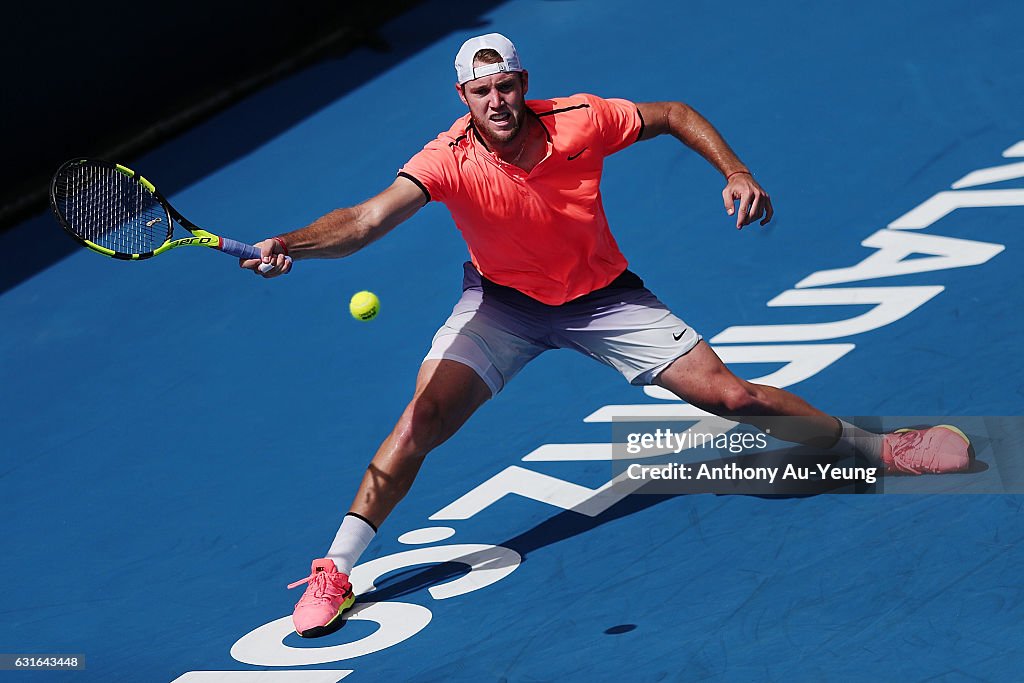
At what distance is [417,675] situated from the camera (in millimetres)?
5129

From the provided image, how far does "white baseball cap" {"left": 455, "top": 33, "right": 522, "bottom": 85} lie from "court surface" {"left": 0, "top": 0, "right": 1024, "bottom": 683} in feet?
6.31

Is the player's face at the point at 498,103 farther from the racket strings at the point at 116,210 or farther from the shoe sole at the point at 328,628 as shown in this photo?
the shoe sole at the point at 328,628

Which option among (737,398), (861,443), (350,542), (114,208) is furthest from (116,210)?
(861,443)

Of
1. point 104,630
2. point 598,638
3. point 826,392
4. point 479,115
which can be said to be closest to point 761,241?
point 826,392

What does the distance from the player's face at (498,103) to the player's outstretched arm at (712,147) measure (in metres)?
0.59

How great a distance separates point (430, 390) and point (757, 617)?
1.54 meters

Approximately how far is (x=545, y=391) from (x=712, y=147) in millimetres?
1937

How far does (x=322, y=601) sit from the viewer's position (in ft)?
18.0

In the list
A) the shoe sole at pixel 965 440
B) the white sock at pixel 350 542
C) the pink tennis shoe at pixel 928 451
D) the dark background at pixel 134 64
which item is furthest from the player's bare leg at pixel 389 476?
the dark background at pixel 134 64

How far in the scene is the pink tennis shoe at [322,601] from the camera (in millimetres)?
5457

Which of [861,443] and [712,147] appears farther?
[861,443]

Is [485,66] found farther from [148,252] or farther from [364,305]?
[148,252]

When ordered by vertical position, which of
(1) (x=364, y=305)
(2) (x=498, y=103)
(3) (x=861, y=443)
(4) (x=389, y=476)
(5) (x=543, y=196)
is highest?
(2) (x=498, y=103)

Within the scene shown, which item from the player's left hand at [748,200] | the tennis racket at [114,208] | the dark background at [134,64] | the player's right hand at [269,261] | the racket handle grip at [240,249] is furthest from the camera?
the dark background at [134,64]
